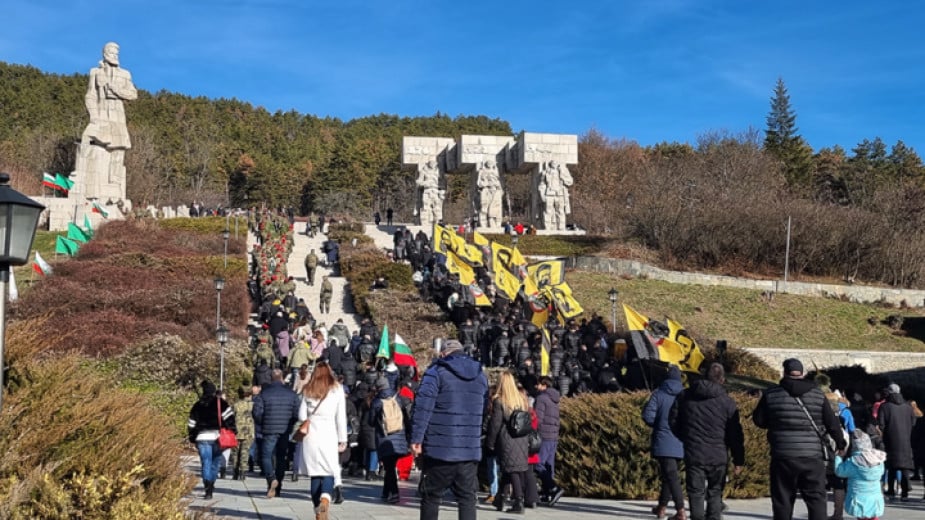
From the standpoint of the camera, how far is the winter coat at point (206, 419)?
10023 millimetres

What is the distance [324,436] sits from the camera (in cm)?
821

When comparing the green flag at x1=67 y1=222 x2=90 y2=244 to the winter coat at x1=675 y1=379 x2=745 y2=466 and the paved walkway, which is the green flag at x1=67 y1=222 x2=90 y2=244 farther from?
the winter coat at x1=675 y1=379 x2=745 y2=466

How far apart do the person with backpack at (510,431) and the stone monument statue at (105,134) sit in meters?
39.1

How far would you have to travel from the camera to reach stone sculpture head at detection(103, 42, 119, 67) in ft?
144

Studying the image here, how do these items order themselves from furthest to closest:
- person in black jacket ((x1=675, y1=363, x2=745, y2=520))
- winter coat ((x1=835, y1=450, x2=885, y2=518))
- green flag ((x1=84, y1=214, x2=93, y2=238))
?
green flag ((x1=84, y1=214, x2=93, y2=238)) < winter coat ((x1=835, y1=450, x2=885, y2=518)) < person in black jacket ((x1=675, y1=363, x2=745, y2=520))

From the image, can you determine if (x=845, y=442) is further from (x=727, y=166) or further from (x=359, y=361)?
(x=727, y=166)

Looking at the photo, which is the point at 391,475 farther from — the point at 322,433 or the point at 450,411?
the point at 450,411

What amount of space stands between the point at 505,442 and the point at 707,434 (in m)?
1.87

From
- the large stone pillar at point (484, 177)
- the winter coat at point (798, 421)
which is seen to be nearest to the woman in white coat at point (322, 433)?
the winter coat at point (798, 421)

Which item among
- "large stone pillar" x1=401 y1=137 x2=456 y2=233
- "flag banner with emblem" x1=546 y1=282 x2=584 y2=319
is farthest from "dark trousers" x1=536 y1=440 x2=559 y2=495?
"large stone pillar" x1=401 y1=137 x2=456 y2=233

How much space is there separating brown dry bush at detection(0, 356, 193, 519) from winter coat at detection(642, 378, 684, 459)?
4.20m

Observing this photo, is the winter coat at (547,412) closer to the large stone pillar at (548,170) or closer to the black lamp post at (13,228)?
the black lamp post at (13,228)

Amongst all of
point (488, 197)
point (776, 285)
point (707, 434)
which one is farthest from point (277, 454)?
point (488, 197)

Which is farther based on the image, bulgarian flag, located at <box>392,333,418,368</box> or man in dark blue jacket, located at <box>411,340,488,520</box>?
bulgarian flag, located at <box>392,333,418,368</box>
